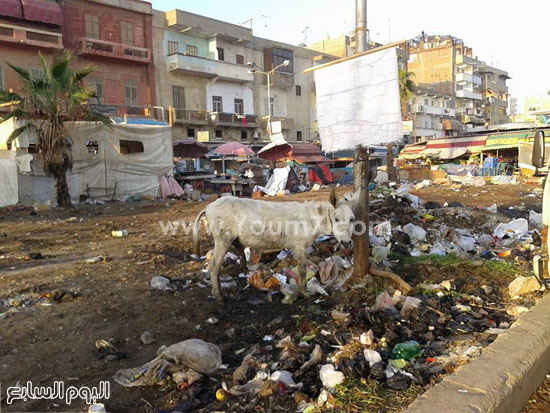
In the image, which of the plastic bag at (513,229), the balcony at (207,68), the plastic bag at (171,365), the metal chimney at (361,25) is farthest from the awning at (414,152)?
the plastic bag at (171,365)

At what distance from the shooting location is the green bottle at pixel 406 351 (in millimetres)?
3484

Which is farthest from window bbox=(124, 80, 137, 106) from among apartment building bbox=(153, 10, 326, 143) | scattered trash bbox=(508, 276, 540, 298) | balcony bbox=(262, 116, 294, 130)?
scattered trash bbox=(508, 276, 540, 298)

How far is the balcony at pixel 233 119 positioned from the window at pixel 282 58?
20.4 ft

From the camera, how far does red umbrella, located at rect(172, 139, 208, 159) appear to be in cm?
2281

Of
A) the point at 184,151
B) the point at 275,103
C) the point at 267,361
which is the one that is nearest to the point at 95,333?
the point at 267,361

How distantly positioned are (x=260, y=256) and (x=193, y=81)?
27979 mm

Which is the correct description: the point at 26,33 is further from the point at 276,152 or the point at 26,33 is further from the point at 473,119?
the point at 473,119

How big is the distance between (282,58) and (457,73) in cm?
3429

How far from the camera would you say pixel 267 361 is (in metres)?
3.66

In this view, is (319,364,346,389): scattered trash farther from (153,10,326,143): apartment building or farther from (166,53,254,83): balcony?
(166,53,254,83): balcony

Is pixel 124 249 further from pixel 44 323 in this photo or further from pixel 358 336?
pixel 358 336

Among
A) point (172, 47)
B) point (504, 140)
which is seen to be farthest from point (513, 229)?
point (172, 47)

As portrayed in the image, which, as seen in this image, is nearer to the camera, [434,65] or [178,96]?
[178,96]

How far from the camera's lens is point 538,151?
461 cm
